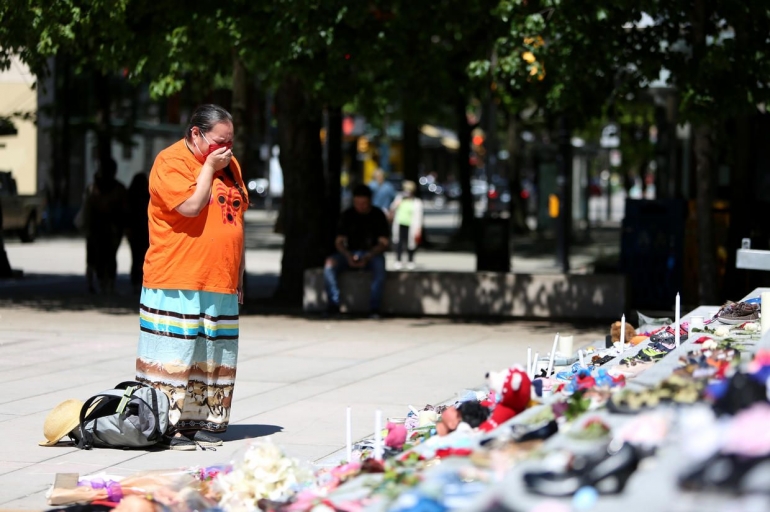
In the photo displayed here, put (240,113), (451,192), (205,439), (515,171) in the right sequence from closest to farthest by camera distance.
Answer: (205,439) < (240,113) < (515,171) < (451,192)

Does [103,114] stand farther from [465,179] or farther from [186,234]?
[186,234]

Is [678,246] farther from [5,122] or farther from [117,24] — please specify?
[5,122]

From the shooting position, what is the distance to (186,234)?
7305 millimetres

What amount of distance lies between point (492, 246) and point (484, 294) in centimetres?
291

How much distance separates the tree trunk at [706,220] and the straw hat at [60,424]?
846cm

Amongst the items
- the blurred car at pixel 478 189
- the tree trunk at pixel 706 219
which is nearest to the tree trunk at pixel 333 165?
the tree trunk at pixel 706 219

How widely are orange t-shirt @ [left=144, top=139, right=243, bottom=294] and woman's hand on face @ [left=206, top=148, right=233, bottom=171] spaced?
0.15 meters

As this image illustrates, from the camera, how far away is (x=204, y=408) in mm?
7473

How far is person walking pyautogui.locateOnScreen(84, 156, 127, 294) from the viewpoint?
17281mm

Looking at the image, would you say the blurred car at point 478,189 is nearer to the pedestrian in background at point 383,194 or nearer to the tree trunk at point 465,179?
the tree trunk at point 465,179

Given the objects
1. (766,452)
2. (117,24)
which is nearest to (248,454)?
(766,452)

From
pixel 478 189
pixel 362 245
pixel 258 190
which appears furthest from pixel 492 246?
pixel 478 189

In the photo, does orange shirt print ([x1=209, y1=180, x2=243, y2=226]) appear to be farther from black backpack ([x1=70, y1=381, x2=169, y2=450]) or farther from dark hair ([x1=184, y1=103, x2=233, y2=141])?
black backpack ([x1=70, y1=381, x2=169, y2=450])

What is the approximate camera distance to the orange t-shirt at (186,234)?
727 centimetres
